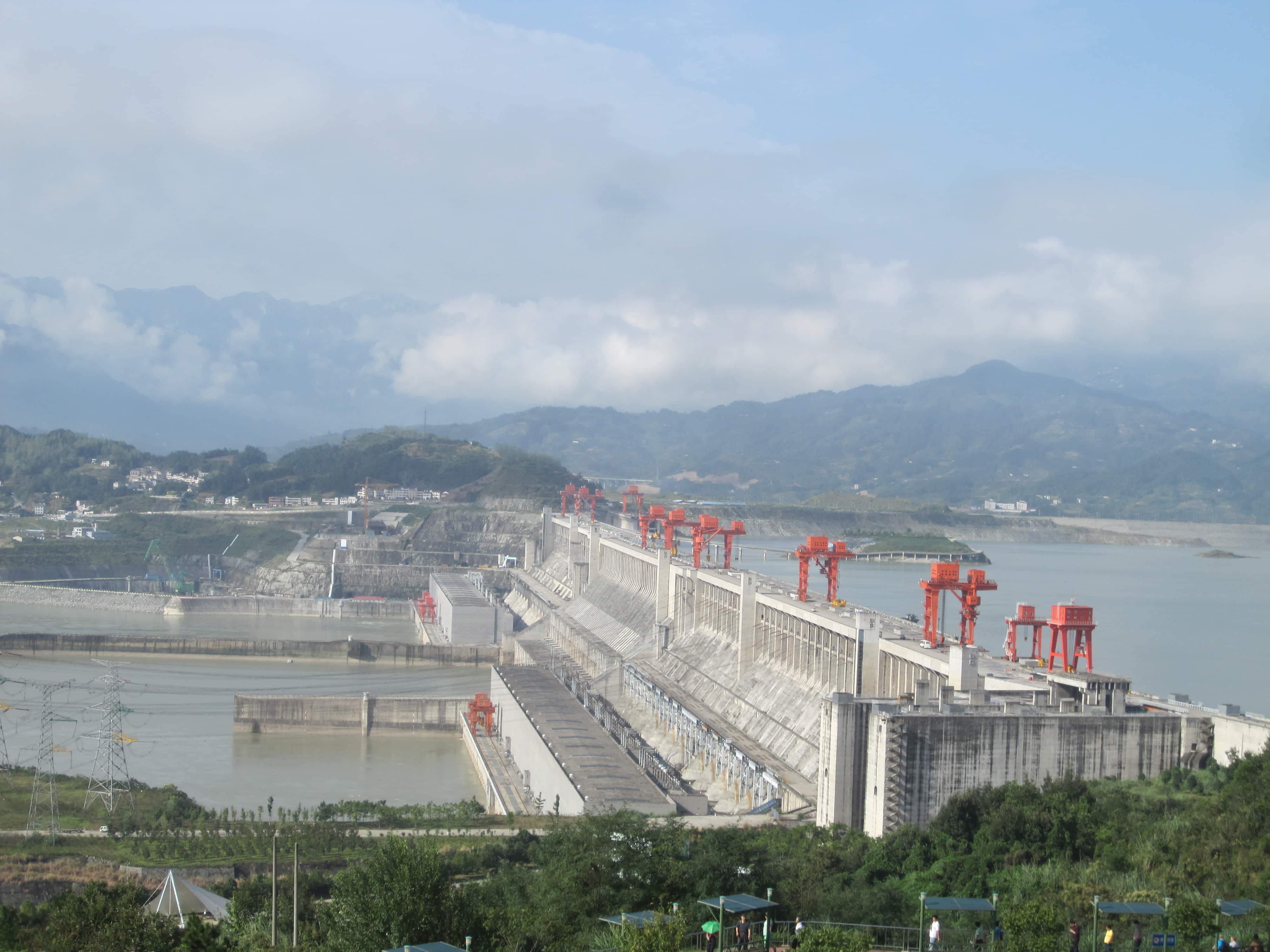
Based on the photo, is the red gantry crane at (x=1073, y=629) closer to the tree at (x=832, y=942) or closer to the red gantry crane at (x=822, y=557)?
the red gantry crane at (x=822, y=557)

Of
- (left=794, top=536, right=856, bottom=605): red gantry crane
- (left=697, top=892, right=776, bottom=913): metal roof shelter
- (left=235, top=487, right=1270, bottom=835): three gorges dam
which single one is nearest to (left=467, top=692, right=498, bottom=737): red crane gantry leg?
(left=235, top=487, right=1270, bottom=835): three gorges dam

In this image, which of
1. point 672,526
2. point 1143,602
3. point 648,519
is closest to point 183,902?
point 672,526

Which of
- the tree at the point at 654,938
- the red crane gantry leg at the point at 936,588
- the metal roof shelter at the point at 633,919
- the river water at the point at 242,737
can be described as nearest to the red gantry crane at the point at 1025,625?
the red crane gantry leg at the point at 936,588

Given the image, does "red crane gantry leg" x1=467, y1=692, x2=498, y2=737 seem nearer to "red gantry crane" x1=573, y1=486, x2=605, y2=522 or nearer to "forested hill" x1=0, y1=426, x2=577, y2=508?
"red gantry crane" x1=573, y1=486, x2=605, y2=522

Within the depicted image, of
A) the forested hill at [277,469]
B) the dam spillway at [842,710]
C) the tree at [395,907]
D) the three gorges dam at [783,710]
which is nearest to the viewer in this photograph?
the tree at [395,907]

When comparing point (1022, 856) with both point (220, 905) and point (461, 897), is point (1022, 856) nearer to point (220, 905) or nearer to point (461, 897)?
point (461, 897)

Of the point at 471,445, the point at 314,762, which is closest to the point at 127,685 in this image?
the point at 314,762

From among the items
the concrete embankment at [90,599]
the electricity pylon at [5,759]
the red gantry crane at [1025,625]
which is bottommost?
the concrete embankment at [90,599]
